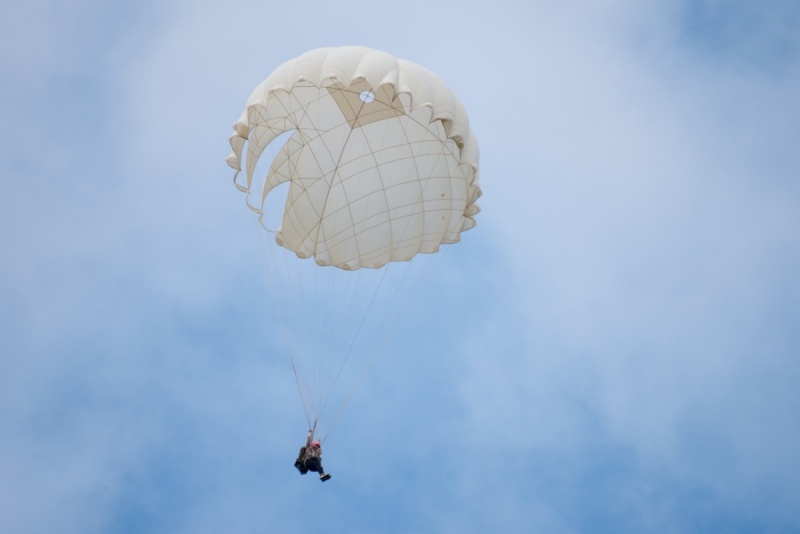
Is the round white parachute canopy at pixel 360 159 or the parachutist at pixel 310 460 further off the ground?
the round white parachute canopy at pixel 360 159

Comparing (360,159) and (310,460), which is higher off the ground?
(360,159)

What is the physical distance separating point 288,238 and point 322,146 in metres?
3.03

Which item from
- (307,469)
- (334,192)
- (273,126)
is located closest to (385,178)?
(334,192)

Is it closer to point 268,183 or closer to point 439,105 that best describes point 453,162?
point 439,105

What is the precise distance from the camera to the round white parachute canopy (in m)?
26.4

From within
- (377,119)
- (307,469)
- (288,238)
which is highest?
(377,119)

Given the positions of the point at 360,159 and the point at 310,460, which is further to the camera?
the point at 360,159

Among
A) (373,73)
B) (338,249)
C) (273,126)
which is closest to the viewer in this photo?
(373,73)

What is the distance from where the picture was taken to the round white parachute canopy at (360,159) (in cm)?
2638

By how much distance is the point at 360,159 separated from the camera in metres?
28.4

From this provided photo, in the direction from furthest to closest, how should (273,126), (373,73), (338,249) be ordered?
(338,249)
(273,126)
(373,73)

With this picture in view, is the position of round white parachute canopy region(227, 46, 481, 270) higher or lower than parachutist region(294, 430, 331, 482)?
higher

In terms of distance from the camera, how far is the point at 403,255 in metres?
30.2

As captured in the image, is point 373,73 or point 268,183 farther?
point 268,183
